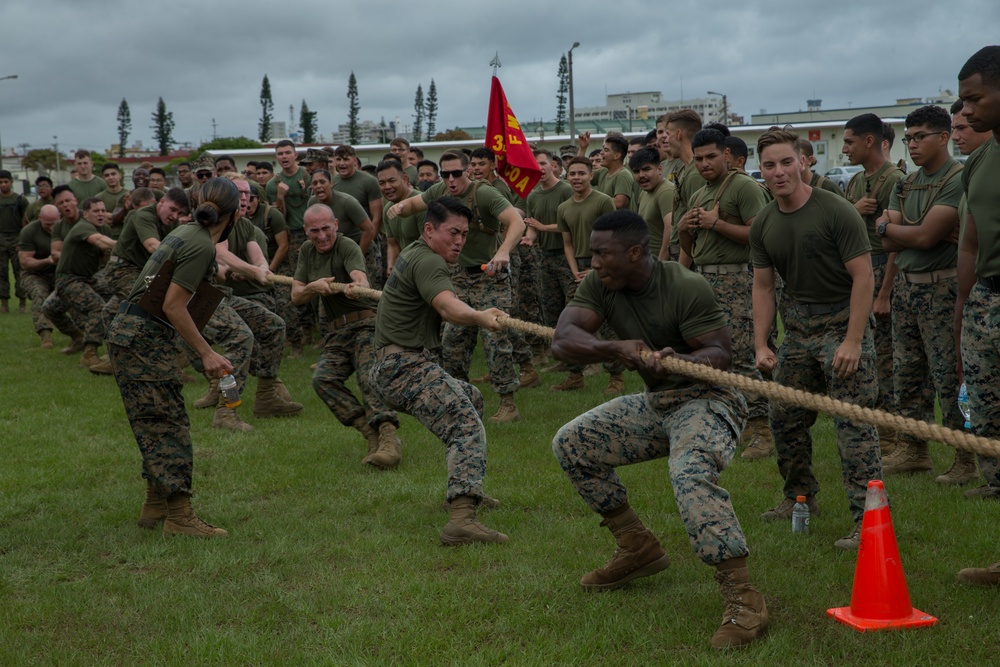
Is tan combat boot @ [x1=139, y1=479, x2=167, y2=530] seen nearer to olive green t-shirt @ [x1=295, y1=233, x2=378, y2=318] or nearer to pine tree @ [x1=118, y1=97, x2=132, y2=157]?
olive green t-shirt @ [x1=295, y1=233, x2=378, y2=318]

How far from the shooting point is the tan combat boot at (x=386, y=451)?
25.3 ft

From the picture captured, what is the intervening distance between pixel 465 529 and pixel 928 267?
3.68m

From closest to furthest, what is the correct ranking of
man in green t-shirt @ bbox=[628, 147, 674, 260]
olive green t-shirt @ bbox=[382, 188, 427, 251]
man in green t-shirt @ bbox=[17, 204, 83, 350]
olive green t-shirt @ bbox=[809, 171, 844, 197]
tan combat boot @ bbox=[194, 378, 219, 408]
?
olive green t-shirt @ bbox=[809, 171, 844, 197], man in green t-shirt @ bbox=[628, 147, 674, 260], tan combat boot @ bbox=[194, 378, 219, 408], olive green t-shirt @ bbox=[382, 188, 427, 251], man in green t-shirt @ bbox=[17, 204, 83, 350]

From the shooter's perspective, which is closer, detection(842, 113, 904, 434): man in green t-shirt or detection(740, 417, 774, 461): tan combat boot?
detection(842, 113, 904, 434): man in green t-shirt

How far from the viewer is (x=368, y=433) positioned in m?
8.16

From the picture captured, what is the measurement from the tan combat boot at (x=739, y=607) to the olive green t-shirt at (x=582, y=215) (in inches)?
258

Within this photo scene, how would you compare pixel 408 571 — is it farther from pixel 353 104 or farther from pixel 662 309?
pixel 353 104

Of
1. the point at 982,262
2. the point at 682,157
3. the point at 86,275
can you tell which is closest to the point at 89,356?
the point at 86,275

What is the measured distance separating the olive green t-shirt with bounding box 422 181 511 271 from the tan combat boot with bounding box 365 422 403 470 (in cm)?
236

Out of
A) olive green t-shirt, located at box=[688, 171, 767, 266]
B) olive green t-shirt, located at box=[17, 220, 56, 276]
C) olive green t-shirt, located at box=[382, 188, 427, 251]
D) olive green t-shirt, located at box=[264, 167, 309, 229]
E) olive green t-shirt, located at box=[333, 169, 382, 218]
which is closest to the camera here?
olive green t-shirt, located at box=[688, 171, 767, 266]

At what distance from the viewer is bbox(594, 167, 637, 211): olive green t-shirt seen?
11.3 metres

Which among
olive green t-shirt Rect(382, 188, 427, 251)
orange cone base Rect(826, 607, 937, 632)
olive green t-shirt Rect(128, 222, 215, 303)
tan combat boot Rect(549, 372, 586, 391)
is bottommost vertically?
orange cone base Rect(826, 607, 937, 632)

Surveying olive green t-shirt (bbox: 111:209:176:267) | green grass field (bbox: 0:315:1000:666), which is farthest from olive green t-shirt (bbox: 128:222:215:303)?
olive green t-shirt (bbox: 111:209:176:267)

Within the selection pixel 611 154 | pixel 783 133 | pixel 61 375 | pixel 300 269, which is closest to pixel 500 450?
pixel 300 269
